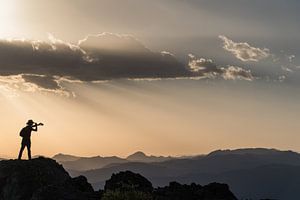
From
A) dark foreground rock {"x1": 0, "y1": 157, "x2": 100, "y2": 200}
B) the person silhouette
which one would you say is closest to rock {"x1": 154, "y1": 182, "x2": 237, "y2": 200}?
dark foreground rock {"x1": 0, "y1": 157, "x2": 100, "y2": 200}

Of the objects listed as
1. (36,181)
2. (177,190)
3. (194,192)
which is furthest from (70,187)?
(194,192)

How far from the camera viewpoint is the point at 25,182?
4294 cm

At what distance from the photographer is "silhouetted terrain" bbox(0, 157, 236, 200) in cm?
3559

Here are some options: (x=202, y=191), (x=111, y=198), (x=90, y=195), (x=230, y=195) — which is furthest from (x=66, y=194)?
(x=230, y=195)

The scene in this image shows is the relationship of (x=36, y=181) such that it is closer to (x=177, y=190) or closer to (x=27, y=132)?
(x=27, y=132)

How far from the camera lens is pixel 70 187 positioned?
38500 millimetres

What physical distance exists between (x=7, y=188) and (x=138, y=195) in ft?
63.2

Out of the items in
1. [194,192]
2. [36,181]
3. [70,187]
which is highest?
[36,181]

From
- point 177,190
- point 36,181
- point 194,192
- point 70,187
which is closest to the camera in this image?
point 194,192

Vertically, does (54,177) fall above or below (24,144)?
below

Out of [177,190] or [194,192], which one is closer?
[194,192]

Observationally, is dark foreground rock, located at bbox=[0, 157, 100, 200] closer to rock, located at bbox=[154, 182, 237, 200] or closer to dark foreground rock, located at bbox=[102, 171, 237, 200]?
dark foreground rock, located at bbox=[102, 171, 237, 200]

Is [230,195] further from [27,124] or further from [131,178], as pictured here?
[27,124]

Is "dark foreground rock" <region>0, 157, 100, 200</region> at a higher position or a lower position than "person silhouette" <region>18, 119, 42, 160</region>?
lower
